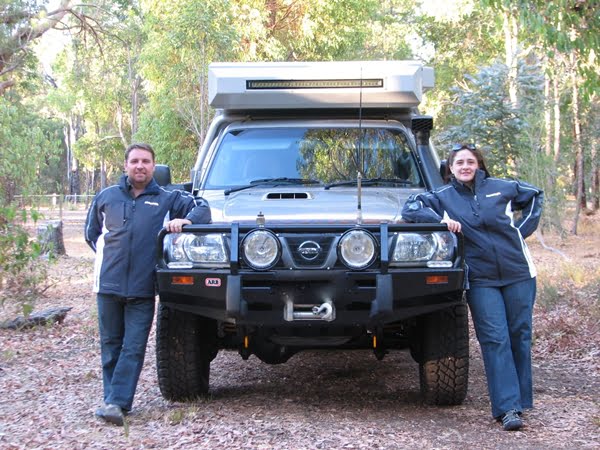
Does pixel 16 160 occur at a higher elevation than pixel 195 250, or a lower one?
higher

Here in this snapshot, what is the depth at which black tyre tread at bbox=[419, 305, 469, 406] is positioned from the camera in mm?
5262

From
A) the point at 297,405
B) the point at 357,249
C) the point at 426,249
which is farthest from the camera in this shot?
the point at 297,405

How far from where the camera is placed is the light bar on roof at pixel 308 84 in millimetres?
6660

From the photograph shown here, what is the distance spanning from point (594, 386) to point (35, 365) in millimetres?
4539

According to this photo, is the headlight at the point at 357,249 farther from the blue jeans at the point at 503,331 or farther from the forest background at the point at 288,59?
the forest background at the point at 288,59

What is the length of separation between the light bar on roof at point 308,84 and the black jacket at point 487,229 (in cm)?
167

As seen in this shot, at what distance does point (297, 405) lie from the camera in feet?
18.5

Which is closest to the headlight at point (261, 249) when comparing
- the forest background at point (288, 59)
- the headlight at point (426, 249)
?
the headlight at point (426, 249)

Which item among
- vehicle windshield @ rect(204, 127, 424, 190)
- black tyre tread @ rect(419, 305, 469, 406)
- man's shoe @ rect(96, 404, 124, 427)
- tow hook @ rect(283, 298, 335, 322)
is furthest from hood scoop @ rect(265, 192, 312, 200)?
man's shoe @ rect(96, 404, 124, 427)

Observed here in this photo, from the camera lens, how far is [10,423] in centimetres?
525

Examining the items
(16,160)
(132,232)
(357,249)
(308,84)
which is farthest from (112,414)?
(16,160)

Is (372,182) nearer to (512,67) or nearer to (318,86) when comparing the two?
(318,86)

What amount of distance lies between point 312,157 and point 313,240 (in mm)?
1755

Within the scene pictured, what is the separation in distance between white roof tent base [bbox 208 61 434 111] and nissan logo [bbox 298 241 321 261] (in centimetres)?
217
